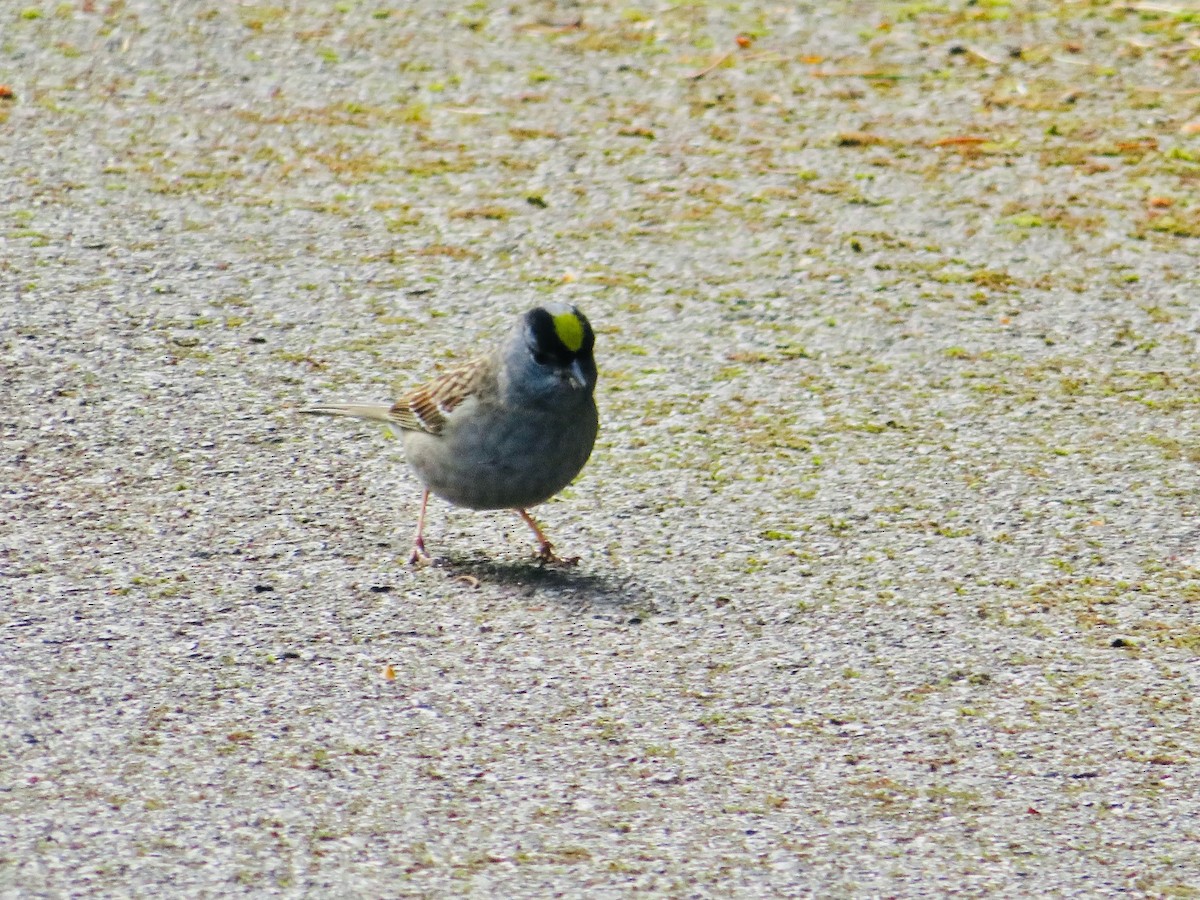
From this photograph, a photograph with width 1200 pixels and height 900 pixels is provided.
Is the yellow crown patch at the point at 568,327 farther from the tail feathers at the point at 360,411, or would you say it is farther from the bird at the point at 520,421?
the tail feathers at the point at 360,411

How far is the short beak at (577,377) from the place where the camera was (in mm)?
5520

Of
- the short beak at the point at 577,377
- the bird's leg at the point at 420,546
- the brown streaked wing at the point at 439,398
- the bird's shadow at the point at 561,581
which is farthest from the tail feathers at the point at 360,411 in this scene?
the short beak at the point at 577,377

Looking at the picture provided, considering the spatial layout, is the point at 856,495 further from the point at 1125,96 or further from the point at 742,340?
the point at 1125,96

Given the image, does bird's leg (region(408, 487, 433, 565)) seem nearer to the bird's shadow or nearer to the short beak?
the bird's shadow

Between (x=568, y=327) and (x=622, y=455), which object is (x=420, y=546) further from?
(x=622, y=455)

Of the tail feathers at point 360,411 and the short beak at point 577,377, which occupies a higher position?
the short beak at point 577,377

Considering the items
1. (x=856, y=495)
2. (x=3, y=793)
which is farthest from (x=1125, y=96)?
(x=3, y=793)

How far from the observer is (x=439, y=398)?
586 cm

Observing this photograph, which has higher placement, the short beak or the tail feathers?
the short beak

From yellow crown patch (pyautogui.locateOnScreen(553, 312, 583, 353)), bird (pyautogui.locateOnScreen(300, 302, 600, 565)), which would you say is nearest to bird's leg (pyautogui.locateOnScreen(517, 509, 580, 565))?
bird (pyautogui.locateOnScreen(300, 302, 600, 565))

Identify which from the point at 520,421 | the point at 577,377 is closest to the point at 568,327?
the point at 577,377

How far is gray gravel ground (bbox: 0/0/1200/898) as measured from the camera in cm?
443

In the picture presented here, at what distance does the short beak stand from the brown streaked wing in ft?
1.08

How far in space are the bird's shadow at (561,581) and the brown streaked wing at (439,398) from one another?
0.45 meters
